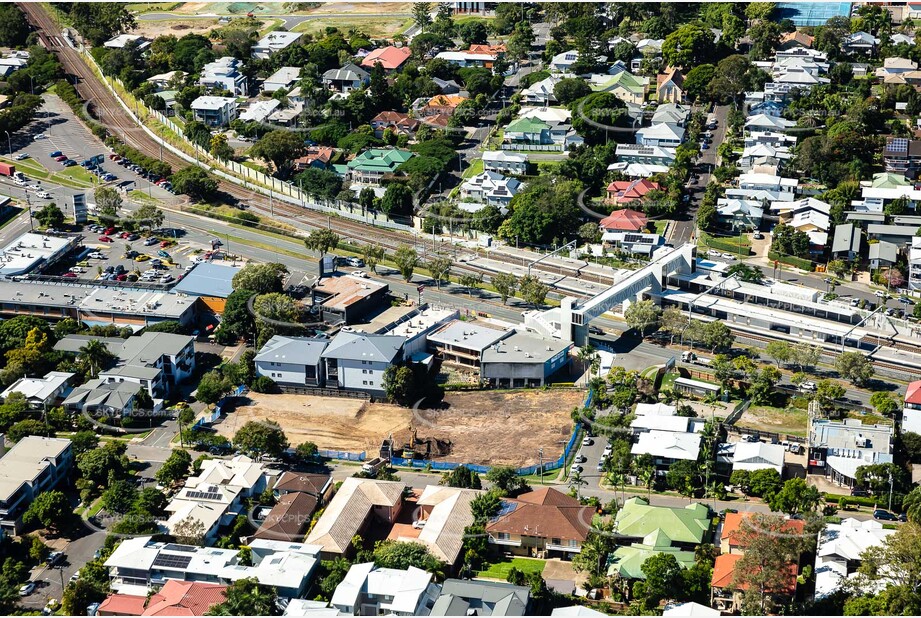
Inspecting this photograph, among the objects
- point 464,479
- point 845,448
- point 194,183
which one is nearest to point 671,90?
point 194,183

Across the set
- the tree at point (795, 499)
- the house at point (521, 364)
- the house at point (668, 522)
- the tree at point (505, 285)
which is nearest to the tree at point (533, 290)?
the tree at point (505, 285)

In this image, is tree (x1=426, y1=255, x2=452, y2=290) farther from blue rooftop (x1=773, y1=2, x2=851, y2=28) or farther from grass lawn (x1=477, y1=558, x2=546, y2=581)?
blue rooftop (x1=773, y1=2, x2=851, y2=28)

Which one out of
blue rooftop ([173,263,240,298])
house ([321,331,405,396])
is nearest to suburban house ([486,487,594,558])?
house ([321,331,405,396])

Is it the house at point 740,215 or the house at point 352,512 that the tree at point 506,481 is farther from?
the house at point 740,215

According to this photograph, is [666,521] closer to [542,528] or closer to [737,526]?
[737,526]

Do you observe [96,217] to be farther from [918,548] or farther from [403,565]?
[918,548]

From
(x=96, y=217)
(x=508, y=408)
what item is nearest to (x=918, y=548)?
(x=508, y=408)
